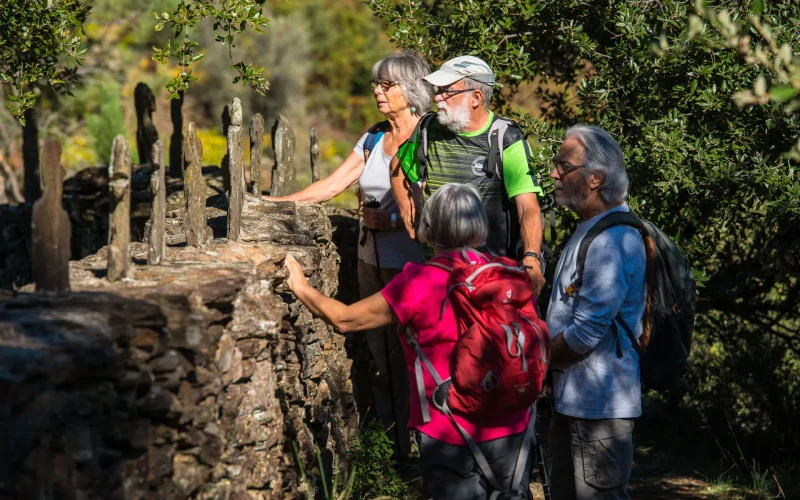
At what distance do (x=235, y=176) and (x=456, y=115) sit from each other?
1029mm

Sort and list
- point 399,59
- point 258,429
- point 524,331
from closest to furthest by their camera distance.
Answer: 1. point 524,331
2. point 258,429
3. point 399,59

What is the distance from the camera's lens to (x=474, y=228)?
347 cm

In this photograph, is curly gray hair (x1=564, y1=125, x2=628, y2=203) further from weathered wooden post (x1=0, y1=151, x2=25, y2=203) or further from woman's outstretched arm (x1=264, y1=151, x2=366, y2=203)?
weathered wooden post (x1=0, y1=151, x2=25, y2=203)

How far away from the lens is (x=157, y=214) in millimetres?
3637

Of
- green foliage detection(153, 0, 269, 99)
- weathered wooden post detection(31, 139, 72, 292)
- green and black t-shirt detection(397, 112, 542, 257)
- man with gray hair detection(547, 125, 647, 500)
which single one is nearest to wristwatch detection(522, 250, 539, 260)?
green and black t-shirt detection(397, 112, 542, 257)

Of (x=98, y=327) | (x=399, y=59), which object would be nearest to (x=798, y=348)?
(x=399, y=59)

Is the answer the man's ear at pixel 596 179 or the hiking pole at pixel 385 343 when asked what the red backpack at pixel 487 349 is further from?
the hiking pole at pixel 385 343

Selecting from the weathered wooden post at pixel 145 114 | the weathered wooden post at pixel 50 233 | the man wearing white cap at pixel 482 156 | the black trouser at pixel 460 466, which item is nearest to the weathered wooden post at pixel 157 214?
the weathered wooden post at pixel 50 233

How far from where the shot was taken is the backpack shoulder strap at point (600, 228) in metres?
3.76

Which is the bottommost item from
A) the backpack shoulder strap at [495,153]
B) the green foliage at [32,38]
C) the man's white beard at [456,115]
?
the backpack shoulder strap at [495,153]

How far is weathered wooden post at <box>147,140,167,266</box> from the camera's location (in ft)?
11.9

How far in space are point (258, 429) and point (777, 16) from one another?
3.42 m

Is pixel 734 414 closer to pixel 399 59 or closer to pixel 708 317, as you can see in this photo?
pixel 708 317

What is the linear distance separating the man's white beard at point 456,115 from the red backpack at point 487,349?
4.15 ft
